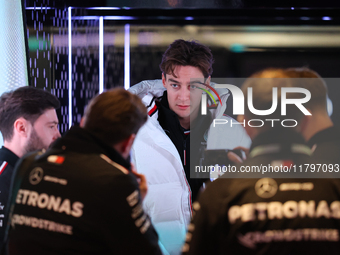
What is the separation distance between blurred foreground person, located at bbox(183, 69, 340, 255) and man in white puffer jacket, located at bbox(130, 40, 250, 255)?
1.13m

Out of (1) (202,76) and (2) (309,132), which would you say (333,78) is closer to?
(1) (202,76)

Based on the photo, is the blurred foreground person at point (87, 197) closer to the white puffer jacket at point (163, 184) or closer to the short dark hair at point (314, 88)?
the short dark hair at point (314, 88)

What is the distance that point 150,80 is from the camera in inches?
90.8

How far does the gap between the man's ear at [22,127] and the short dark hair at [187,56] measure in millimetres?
927

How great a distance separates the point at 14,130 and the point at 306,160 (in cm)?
126

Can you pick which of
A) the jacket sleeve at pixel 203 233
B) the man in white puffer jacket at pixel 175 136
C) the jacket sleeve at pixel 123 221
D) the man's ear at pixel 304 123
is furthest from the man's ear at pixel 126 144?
the man in white puffer jacket at pixel 175 136

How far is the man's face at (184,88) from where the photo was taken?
7.23ft

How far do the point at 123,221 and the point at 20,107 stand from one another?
0.96 metres

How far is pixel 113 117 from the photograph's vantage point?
1.04 m

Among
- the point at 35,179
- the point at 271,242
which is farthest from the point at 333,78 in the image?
the point at 35,179

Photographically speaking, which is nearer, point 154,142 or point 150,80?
point 154,142

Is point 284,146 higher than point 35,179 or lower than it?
higher

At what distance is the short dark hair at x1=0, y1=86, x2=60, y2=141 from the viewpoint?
1624 millimetres

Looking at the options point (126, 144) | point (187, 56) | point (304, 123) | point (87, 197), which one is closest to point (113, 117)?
point (126, 144)
